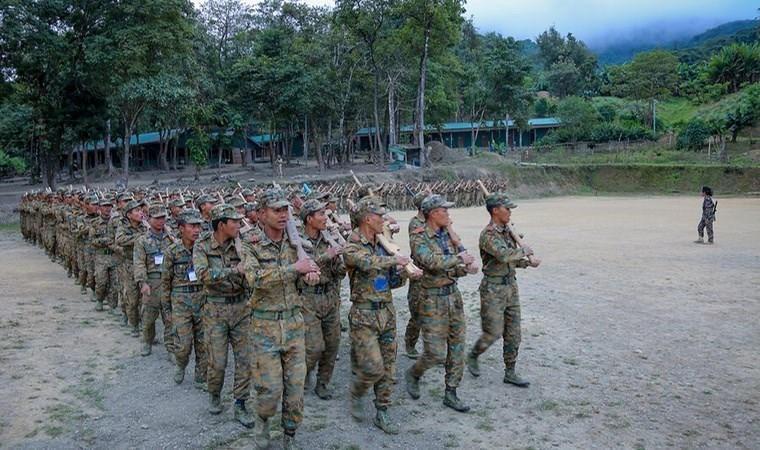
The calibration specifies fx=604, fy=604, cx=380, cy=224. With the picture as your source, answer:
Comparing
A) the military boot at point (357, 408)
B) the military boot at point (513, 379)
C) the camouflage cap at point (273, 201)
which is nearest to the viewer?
the camouflage cap at point (273, 201)

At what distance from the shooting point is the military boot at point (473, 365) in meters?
6.64

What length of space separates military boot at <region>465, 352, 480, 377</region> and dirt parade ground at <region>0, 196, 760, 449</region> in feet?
0.30

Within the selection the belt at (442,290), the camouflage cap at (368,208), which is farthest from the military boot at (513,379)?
the camouflage cap at (368,208)

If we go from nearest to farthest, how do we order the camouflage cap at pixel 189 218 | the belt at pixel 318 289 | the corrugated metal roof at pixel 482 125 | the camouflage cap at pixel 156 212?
the belt at pixel 318 289
the camouflage cap at pixel 189 218
the camouflage cap at pixel 156 212
the corrugated metal roof at pixel 482 125

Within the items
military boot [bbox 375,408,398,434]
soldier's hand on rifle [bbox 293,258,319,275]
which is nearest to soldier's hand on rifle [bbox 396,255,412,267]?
soldier's hand on rifle [bbox 293,258,319,275]

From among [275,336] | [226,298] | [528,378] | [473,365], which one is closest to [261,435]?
[275,336]

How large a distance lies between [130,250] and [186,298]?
2.69 meters

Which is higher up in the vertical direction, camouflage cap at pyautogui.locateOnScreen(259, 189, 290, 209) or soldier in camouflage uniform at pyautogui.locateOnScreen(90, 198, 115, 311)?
camouflage cap at pyautogui.locateOnScreen(259, 189, 290, 209)

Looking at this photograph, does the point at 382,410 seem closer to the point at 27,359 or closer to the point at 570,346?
the point at 570,346

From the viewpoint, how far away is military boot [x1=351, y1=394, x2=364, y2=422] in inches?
216

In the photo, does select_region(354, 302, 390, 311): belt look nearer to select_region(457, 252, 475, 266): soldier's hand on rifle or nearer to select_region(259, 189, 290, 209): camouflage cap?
select_region(457, 252, 475, 266): soldier's hand on rifle

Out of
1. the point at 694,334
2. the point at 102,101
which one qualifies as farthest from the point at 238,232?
the point at 102,101

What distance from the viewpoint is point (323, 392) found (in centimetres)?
610

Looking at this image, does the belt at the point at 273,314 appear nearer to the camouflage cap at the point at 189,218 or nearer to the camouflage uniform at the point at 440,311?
the camouflage uniform at the point at 440,311
